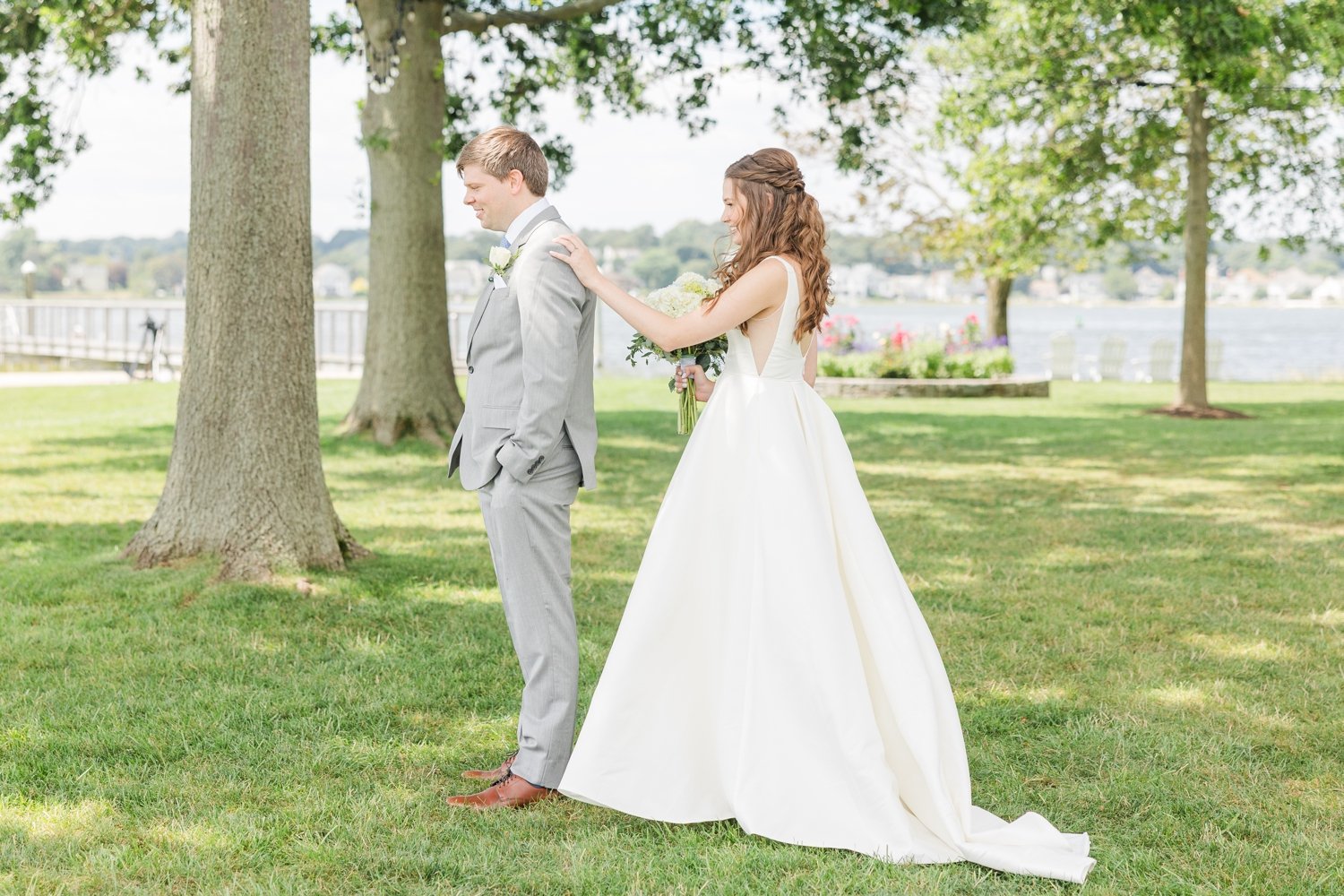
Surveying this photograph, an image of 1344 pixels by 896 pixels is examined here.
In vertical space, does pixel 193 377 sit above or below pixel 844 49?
below

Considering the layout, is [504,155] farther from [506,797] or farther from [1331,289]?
[1331,289]

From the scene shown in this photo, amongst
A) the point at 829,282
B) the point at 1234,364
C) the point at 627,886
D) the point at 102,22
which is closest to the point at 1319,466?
the point at 829,282

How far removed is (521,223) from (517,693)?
235cm

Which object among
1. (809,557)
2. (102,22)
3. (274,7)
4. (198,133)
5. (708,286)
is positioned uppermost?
(102,22)

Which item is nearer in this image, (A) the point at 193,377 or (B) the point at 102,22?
(A) the point at 193,377

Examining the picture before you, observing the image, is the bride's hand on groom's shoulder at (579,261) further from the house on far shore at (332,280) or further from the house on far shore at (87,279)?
the house on far shore at (87,279)

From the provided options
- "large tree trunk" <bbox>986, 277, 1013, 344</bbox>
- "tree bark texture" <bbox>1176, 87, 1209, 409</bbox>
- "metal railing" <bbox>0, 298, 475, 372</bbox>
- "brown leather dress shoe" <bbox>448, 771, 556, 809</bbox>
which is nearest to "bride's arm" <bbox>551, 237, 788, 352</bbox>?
"brown leather dress shoe" <bbox>448, 771, 556, 809</bbox>

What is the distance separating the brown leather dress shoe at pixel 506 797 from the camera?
4230 mm

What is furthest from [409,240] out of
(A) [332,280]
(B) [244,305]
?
(A) [332,280]

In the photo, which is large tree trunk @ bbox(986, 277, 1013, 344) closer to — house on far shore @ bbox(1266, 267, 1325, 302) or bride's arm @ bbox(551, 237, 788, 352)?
bride's arm @ bbox(551, 237, 788, 352)

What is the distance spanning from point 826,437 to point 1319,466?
10885 millimetres

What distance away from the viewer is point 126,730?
16.1ft

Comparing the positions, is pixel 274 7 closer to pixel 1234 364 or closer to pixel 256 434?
pixel 256 434

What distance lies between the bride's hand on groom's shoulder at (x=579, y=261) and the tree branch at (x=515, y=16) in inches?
391
